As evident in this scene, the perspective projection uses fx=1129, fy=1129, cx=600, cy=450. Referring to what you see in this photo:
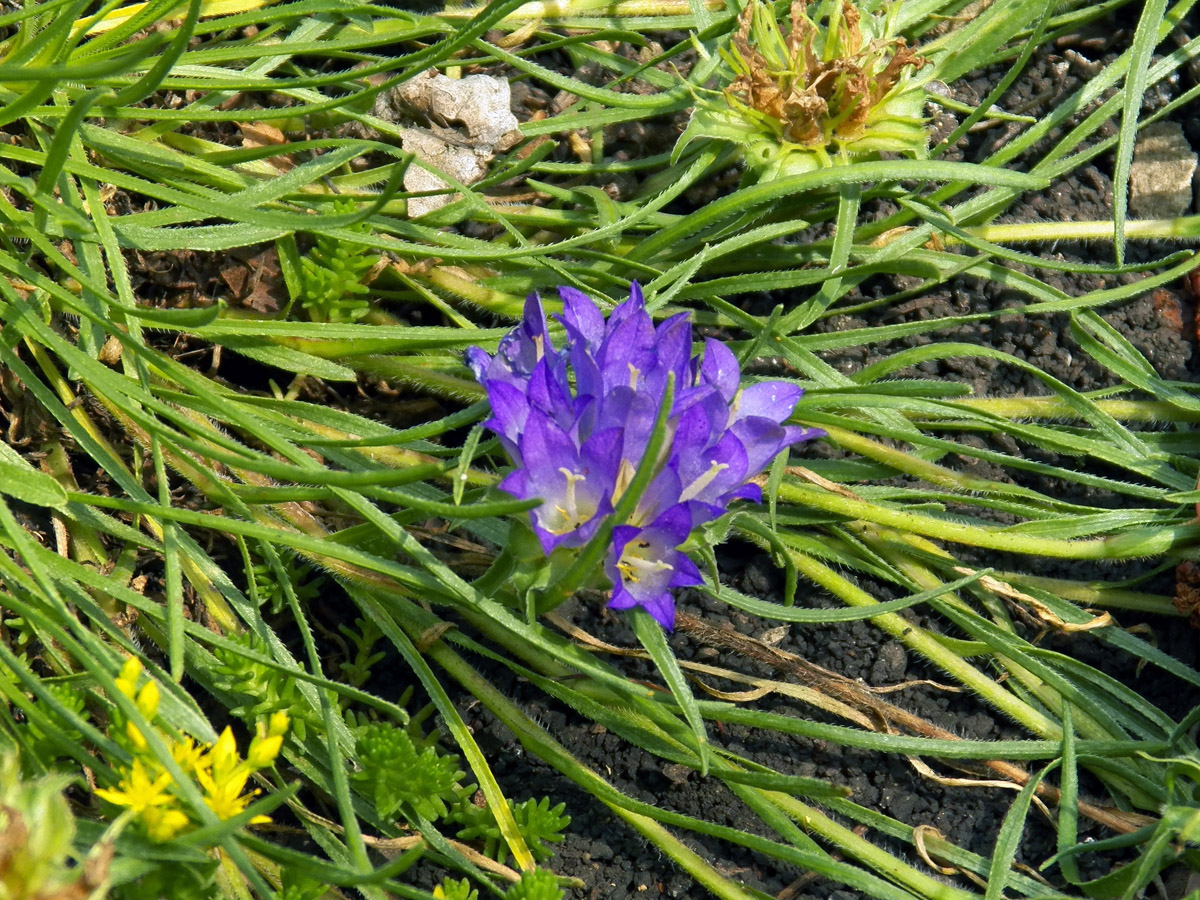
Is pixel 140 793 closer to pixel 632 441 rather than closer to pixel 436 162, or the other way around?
pixel 632 441

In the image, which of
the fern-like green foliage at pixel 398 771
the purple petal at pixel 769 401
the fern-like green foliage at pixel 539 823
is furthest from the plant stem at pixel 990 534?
the fern-like green foliage at pixel 398 771

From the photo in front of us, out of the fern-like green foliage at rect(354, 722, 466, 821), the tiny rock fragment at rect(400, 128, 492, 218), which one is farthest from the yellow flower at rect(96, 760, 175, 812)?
the tiny rock fragment at rect(400, 128, 492, 218)

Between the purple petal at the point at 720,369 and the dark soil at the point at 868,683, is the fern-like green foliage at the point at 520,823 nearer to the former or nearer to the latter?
the dark soil at the point at 868,683

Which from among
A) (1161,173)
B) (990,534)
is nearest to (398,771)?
(990,534)

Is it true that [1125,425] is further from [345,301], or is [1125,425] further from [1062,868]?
[345,301]

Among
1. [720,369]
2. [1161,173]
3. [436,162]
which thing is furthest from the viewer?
[1161,173]
